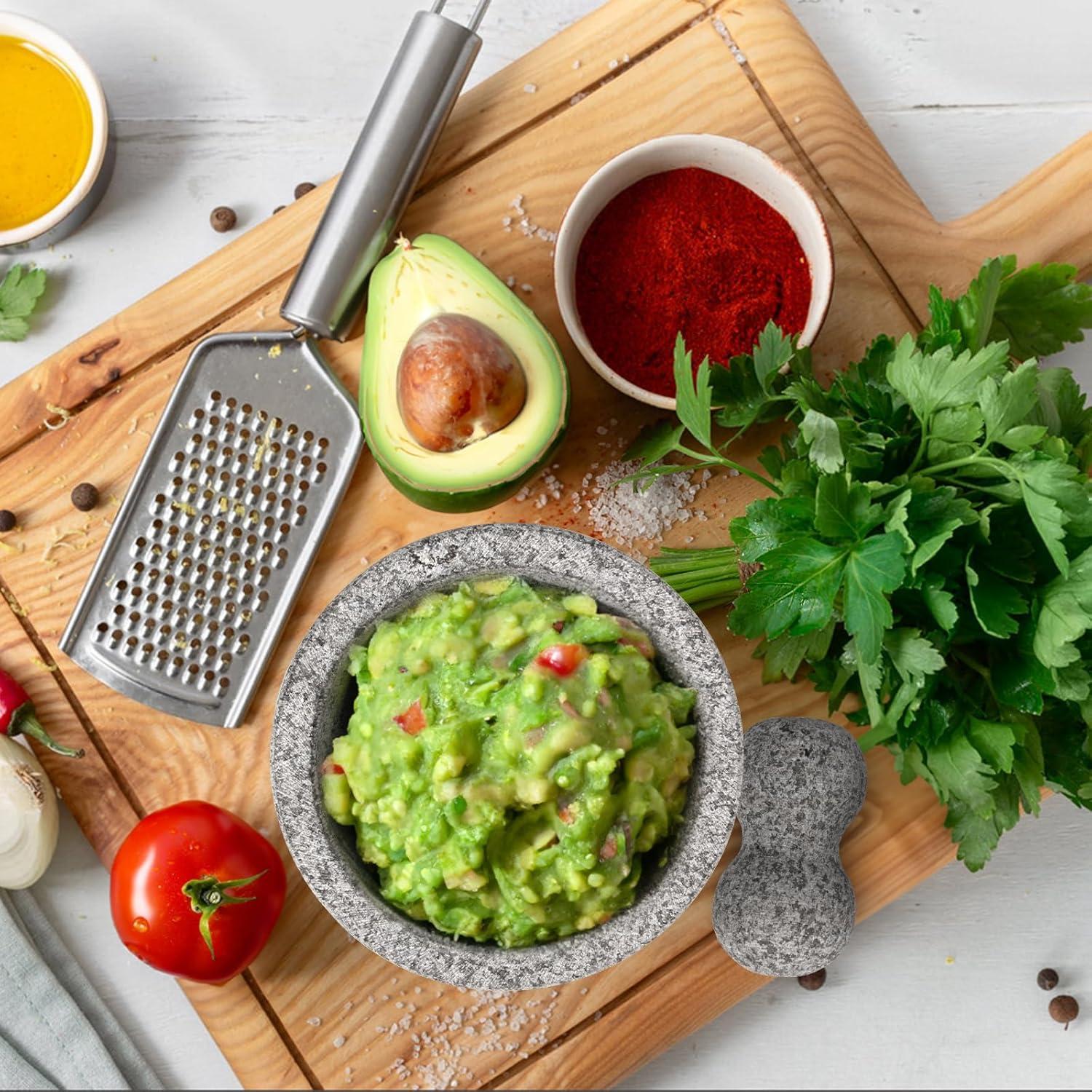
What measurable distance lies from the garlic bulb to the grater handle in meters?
0.82

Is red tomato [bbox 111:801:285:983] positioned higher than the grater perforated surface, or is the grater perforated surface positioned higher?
the grater perforated surface

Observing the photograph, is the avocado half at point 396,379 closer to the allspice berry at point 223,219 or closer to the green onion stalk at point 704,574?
the green onion stalk at point 704,574

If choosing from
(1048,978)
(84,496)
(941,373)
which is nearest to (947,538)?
(941,373)

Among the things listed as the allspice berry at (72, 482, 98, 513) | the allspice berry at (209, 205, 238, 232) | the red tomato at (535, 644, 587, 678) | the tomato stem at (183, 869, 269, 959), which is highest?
the red tomato at (535, 644, 587, 678)

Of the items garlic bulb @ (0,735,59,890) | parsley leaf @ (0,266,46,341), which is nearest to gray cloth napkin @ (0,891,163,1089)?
garlic bulb @ (0,735,59,890)

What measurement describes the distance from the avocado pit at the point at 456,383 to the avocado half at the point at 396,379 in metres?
0.02

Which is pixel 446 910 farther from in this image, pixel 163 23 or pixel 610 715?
pixel 163 23

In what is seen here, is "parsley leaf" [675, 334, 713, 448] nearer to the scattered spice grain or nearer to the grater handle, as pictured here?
the grater handle

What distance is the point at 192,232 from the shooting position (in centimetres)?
210

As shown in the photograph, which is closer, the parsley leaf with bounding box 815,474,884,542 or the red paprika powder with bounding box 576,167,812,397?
the parsley leaf with bounding box 815,474,884,542

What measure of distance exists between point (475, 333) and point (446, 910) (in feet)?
2.53

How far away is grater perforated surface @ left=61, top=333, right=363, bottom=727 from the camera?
6.09 ft

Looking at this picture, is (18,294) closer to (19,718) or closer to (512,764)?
(19,718)

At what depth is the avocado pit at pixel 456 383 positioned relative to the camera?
1583 millimetres
